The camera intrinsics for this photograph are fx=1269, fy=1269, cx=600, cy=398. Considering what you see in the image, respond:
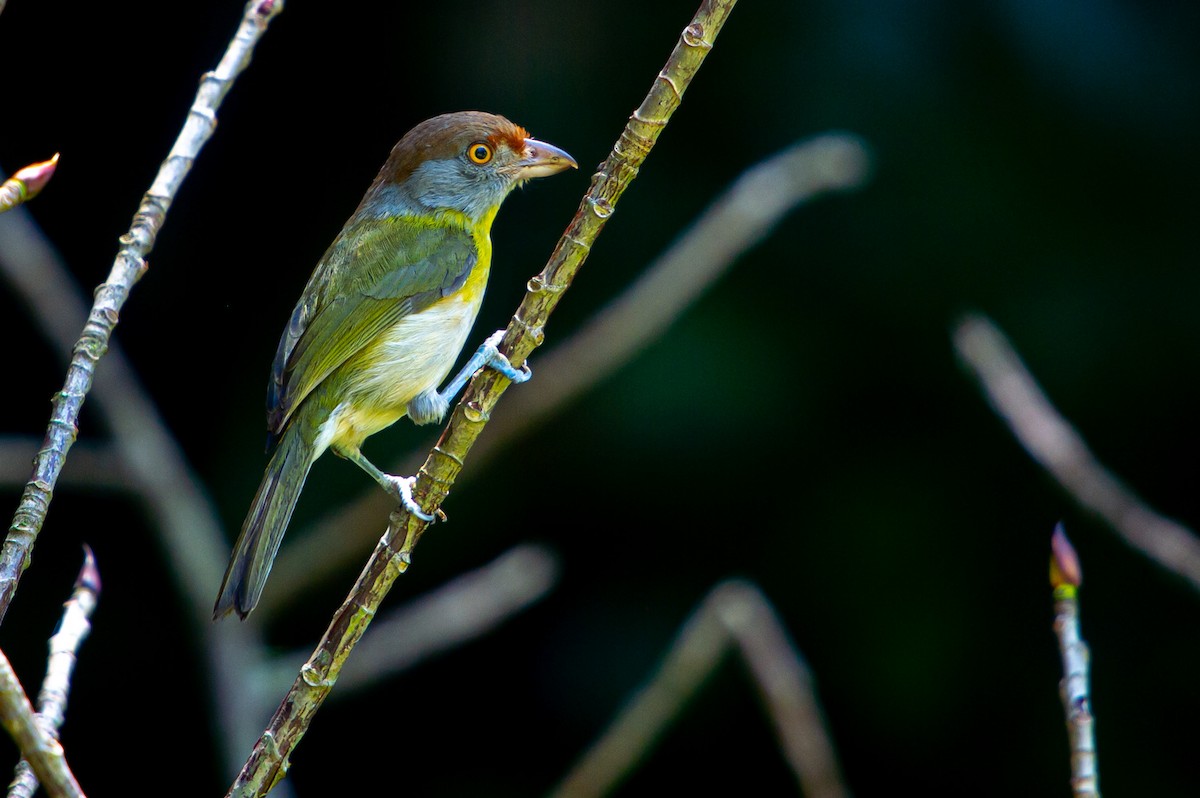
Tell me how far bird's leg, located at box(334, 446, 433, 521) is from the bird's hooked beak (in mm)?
837

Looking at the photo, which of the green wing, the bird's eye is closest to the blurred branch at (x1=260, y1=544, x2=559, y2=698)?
the green wing

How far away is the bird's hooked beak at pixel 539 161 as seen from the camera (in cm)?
320

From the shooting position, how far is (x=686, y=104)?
13.9 ft

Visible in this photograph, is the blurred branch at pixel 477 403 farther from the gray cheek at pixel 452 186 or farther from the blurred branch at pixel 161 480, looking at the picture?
the blurred branch at pixel 161 480

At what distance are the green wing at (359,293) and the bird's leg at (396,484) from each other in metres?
0.21

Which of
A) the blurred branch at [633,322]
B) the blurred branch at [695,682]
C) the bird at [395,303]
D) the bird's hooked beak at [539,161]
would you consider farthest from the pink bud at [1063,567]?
the bird's hooked beak at [539,161]

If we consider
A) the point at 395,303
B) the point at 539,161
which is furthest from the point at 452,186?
the point at 395,303

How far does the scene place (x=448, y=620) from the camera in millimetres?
3217

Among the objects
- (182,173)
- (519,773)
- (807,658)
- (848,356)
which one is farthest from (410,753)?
(182,173)

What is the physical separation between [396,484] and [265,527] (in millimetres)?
293

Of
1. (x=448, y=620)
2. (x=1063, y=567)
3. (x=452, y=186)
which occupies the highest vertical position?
(x=452, y=186)

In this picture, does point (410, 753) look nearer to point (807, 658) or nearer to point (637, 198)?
point (807, 658)

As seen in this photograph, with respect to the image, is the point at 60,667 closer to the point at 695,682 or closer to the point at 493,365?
the point at 493,365

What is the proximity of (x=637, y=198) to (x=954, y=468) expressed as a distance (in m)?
1.35
